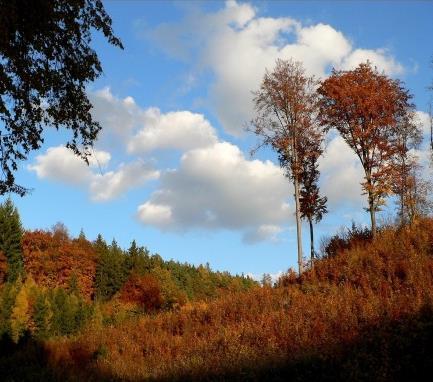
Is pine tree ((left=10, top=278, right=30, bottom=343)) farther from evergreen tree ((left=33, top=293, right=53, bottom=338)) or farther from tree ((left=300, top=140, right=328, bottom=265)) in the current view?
tree ((left=300, top=140, right=328, bottom=265))

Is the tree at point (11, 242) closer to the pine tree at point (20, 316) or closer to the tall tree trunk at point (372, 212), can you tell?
the pine tree at point (20, 316)

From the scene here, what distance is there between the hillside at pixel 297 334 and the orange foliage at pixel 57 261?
50640 mm

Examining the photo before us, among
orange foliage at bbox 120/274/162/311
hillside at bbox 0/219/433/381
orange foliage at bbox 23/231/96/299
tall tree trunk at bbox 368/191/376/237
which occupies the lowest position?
hillside at bbox 0/219/433/381

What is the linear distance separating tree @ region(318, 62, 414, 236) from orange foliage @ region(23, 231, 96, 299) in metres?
45.7

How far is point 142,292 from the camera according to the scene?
66.6m

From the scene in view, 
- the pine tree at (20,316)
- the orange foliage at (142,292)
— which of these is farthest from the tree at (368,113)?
→ the orange foliage at (142,292)

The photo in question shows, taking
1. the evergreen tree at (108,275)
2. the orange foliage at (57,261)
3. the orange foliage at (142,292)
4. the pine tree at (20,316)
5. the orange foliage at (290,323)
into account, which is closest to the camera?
the orange foliage at (290,323)

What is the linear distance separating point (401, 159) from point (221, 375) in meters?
23.1

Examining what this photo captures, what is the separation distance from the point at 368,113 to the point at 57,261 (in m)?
52.1

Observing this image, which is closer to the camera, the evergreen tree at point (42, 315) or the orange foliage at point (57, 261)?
the evergreen tree at point (42, 315)

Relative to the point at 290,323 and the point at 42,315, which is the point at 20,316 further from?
the point at 290,323

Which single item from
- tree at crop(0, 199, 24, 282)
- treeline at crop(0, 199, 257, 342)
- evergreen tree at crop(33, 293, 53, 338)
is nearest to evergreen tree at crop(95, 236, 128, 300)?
treeline at crop(0, 199, 257, 342)

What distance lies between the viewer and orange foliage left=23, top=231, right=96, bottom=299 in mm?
65938

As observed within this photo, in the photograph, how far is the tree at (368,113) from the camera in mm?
26531
